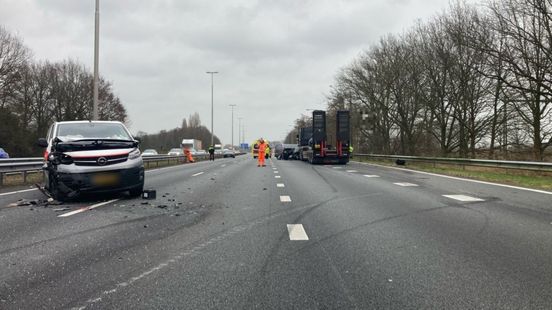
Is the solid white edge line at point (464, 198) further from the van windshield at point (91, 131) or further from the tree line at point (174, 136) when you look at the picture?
the tree line at point (174, 136)

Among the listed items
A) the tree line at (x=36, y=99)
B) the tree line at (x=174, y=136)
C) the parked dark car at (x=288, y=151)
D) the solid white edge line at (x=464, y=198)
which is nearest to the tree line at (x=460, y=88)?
the parked dark car at (x=288, y=151)

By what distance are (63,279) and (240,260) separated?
1692 mm

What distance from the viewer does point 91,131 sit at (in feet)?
34.4

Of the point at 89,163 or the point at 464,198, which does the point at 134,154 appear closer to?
the point at 89,163

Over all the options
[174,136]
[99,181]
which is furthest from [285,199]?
[174,136]

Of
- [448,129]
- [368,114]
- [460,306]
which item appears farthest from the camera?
[368,114]

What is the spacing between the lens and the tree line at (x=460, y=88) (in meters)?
23.8

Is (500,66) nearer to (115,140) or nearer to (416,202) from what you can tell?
(416,202)

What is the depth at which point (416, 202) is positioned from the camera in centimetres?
979

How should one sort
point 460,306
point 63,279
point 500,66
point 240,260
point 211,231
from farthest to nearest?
1. point 500,66
2. point 211,231
3. point 240,260
4. point 63,279
5. point 460,306

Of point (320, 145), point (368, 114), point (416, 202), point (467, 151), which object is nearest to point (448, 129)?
point (467, 151)

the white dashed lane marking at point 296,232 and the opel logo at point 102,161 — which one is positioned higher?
the opel logo at point 102,161

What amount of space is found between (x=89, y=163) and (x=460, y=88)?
29256 mm

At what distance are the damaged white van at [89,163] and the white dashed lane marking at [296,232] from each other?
14.5 feet
